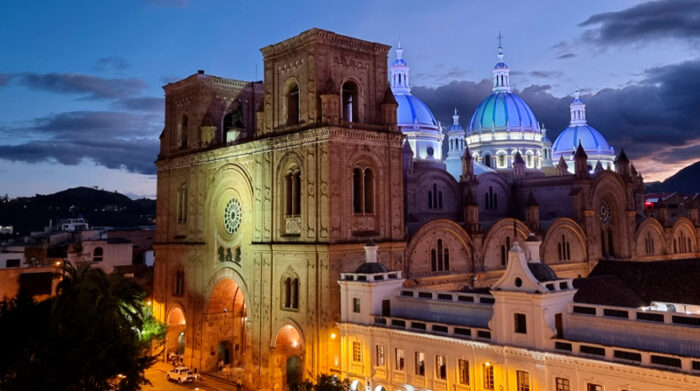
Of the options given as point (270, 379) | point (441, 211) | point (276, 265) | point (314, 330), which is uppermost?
point (441, 211)

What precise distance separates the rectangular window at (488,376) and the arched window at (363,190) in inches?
569

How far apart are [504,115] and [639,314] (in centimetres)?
6362

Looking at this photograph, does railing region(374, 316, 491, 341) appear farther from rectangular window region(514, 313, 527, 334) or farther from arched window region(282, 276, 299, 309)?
arched window region(282, 276, 299, 309)

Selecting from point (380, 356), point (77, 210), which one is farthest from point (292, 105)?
point (77, 210)

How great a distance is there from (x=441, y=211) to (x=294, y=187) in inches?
903

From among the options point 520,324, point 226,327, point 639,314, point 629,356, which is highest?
point 639,314

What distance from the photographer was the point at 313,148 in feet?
131

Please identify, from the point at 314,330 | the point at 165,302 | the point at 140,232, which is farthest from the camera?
the point at 140,232

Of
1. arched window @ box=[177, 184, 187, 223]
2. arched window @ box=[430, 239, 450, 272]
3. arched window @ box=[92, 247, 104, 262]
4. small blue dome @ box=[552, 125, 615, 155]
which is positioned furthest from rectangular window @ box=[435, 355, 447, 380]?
small blue dome @ box=[552, 125, 615, 155]

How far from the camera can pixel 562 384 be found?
26.4m

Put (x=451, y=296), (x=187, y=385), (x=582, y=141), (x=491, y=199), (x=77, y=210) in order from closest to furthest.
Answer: (x=451, y=296) → (x=187, y=385) → (x=491, y=199) → (x=582, y=141) → (x=77, y=210)

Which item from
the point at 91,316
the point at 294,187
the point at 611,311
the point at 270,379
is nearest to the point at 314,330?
the point at 270,379

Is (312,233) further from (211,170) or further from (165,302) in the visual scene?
(165,302)

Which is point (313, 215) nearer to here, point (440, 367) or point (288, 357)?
point (288, 357)
